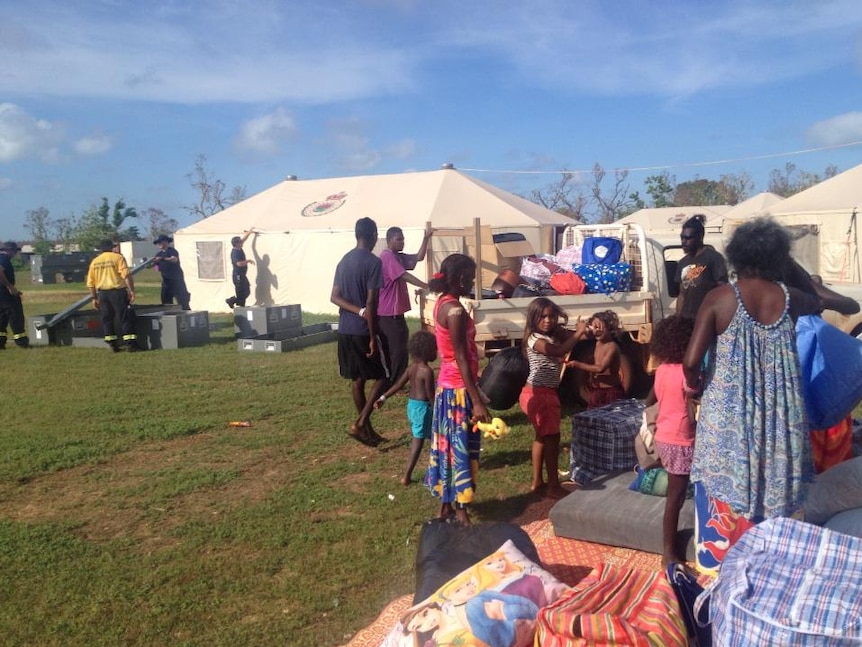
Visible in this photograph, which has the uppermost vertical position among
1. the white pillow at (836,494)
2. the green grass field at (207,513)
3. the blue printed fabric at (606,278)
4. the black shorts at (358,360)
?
the blue printed fabric at (606,278)

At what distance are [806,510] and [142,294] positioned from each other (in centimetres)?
2656

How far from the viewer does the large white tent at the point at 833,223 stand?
17203 millimetres

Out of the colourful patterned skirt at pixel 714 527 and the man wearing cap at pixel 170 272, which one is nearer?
the colourful patterned skirt at pixel 714 527

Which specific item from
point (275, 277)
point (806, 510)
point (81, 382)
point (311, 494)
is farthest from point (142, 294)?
point (806, 510)

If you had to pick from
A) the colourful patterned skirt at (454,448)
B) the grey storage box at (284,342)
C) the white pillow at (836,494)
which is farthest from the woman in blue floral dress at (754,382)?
the grey storage box at (284,342)

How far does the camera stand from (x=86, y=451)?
714 centimetres

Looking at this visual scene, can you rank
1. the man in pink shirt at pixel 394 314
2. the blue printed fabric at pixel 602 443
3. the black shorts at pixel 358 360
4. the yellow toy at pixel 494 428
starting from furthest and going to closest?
the man in pink shirt at pixel 394 314
the black shorts at pixel 358 360
the blue printed fabric at pixel 602 443
the yellow toy at pixel 494 428

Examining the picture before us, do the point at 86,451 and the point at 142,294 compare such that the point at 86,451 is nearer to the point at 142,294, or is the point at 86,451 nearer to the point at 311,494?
the point at 311,494

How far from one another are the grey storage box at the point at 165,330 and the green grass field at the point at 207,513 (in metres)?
3.51

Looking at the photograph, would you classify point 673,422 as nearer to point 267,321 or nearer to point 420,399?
point 420,399

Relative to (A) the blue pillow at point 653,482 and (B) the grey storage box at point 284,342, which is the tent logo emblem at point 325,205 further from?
(A) the blue pillow at point 653,482

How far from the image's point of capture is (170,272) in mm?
17531

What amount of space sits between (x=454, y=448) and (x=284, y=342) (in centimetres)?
842

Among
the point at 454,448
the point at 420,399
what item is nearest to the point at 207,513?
the point at 420,399
